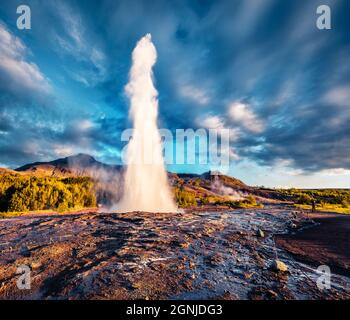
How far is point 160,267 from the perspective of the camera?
9.52 m

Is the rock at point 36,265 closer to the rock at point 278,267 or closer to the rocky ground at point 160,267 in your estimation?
the rocky ground at point 160,267

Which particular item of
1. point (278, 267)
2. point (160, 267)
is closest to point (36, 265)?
point (160, 267)

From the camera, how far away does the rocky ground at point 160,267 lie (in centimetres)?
745

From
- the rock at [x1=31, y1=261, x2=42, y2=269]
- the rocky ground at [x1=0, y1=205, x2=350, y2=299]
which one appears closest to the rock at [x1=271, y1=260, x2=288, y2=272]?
the rocky ground at [x1=0, y1=205, x2=350, y2=299]

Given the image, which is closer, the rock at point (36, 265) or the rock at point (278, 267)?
the rock at point (278, 267)

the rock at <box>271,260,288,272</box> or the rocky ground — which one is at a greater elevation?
the rock at <box>271,260,288,272</box>

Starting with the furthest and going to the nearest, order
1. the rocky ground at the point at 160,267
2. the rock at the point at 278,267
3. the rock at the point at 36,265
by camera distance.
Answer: the rock at the point at 36,265
the rock at the point at 278,267
the rocky ground at the point at 160,267

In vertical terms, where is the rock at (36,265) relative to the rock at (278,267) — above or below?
below

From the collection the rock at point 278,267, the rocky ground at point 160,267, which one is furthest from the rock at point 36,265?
the rock at point 278,267

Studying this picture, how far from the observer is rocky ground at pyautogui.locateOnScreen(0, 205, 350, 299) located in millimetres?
7453

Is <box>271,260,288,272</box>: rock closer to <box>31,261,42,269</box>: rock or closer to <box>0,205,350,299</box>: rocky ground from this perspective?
<box>0,205,350,299</box>: rocky ground

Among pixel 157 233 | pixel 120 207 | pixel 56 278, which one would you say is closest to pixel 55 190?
pixel 120 207

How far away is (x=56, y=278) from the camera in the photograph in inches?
339
